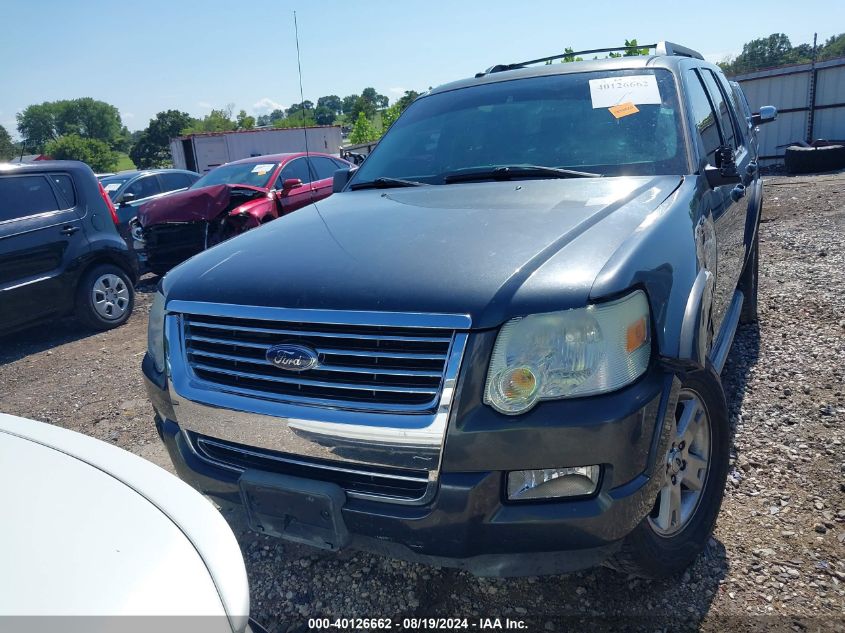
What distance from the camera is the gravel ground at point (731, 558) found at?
2.19 metres

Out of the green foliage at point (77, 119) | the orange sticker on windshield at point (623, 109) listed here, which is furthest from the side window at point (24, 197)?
the green foliage at point (77, 119)

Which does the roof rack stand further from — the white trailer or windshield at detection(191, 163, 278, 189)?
the white trailer

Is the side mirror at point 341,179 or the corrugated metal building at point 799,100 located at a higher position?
the corrugated metal building at point 799,100

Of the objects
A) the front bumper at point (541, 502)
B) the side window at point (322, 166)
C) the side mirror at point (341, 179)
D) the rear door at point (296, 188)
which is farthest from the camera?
the side window at point (322, 166)

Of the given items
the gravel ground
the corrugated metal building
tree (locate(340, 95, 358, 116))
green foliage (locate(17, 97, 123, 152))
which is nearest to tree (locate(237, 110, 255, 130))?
tree (locate(340, 95, 358, 116))

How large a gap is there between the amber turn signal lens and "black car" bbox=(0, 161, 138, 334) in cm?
584

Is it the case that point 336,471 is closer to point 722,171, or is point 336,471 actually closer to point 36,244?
point 722,171

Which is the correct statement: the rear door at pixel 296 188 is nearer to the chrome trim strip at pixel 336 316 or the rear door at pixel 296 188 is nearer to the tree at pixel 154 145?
the chrome trim strip at pixel 336 316

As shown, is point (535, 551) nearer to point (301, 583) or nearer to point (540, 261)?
point (540, 261)

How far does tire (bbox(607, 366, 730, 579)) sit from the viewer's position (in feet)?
6.82

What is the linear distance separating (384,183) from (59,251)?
4.39 meters

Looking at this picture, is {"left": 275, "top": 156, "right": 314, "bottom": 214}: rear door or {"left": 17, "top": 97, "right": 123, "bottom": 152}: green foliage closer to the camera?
{"left": 275, "top": 156, "right": 314, "bottom": 214}: rear door

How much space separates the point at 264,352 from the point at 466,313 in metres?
0.71

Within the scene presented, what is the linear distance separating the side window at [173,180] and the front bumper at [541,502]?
11741 millimetres
